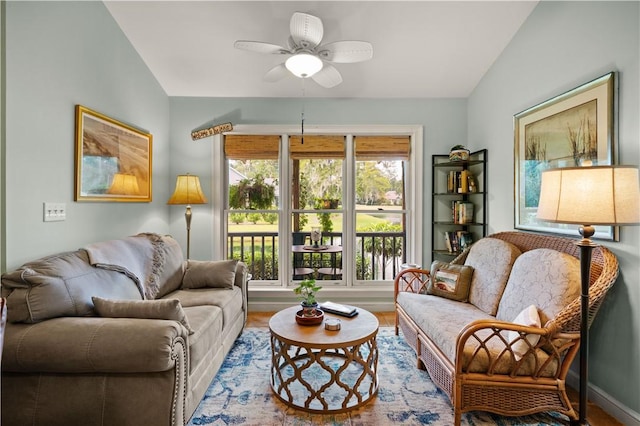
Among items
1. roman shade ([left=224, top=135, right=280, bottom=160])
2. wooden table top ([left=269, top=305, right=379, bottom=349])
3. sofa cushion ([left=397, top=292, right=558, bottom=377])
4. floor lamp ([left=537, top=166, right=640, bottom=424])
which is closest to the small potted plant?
wooden table top ([left=269, top=305, right=379, bottom=349])

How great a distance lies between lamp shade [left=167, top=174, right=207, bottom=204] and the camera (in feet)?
10.7

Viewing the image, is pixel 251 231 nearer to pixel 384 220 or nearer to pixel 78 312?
pixel 384 220

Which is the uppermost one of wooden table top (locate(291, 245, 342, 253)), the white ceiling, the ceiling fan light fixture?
the white ceiling

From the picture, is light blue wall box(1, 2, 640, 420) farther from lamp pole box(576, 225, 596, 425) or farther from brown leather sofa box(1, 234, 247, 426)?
brown leather sofa box(1, 234, 247, 426)

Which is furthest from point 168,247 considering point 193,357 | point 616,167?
point 616,167

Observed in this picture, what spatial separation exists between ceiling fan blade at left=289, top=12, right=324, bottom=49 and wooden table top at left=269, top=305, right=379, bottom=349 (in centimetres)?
192

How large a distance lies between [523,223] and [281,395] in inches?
94.7

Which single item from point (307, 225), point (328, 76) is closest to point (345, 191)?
Result: point (307, 225)

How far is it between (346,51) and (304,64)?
31 cm

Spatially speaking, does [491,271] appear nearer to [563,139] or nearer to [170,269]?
[563,139]

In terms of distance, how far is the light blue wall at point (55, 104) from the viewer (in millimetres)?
1893

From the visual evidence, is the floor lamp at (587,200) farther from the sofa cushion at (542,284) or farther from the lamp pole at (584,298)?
the sofa cushion at (542,284)

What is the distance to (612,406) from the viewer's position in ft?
6.19

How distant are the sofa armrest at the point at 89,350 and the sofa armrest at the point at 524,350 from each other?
1547mm
